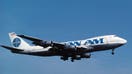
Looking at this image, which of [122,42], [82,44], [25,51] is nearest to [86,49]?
[82,44]

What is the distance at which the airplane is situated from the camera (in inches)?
4141

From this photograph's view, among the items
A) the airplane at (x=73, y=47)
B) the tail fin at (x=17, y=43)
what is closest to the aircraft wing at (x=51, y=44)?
the airplane at (x=73, y=47)

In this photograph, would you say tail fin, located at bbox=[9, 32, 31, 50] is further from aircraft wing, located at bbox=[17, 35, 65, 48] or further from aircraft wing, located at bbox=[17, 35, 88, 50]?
aircraft wing, located at bbox=[17, 35, 65, 48]

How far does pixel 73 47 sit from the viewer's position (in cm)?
10650

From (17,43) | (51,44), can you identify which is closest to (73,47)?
(51,44)

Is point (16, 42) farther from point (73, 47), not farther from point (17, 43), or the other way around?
point (73, 47)

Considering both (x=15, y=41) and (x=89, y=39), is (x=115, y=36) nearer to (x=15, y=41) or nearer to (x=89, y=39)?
(x=89, y=39)

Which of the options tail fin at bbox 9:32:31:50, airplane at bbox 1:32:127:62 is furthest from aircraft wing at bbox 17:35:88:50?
tail fin at bbox 9:32:31:50

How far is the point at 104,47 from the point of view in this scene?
105 metres

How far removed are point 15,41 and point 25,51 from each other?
8.24 m

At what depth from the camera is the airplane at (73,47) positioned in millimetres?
105188

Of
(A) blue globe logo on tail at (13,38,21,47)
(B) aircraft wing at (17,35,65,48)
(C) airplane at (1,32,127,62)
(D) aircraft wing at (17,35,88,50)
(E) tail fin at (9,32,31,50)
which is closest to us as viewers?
(B) aircraft wing at (17,35,65,48)

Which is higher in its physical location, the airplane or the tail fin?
the tail fin

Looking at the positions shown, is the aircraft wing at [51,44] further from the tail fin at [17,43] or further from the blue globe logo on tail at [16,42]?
the blue globe logo on tail at [16,42]
